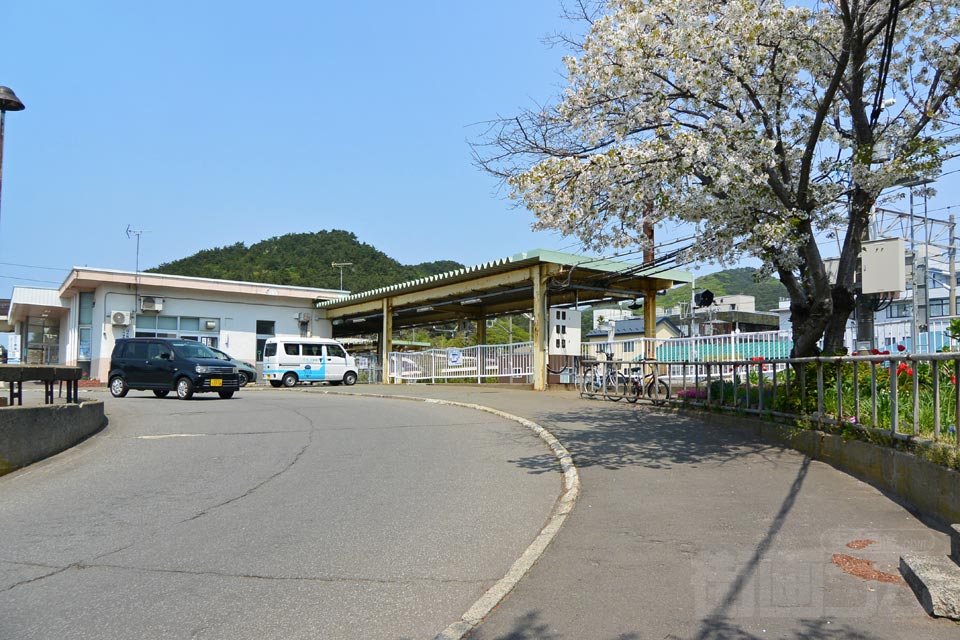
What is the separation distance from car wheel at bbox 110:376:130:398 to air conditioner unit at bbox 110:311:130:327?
416 inches

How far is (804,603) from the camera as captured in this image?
4418mm

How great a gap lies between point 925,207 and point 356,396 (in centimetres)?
1796

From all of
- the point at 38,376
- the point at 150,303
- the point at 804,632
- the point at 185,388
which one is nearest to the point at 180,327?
the point at 150,303

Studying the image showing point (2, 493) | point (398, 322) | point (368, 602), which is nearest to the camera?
point (368, 602)

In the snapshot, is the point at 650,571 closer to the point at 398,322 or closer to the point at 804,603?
the point at 804,603

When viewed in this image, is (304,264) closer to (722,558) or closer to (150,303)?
(150,303)

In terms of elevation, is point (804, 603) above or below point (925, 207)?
below

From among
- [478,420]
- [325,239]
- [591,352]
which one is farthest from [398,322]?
[478,420]

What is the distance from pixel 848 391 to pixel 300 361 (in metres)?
25.0

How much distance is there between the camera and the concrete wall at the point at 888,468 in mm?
5797

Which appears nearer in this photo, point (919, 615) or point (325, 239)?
point (919, 615)

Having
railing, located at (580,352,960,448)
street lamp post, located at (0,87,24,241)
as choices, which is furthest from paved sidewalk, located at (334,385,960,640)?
street lamp post, located at (0,87,24,241)

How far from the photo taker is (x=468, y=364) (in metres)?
27.7

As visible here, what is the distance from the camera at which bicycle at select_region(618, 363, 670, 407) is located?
15398 millimetres
